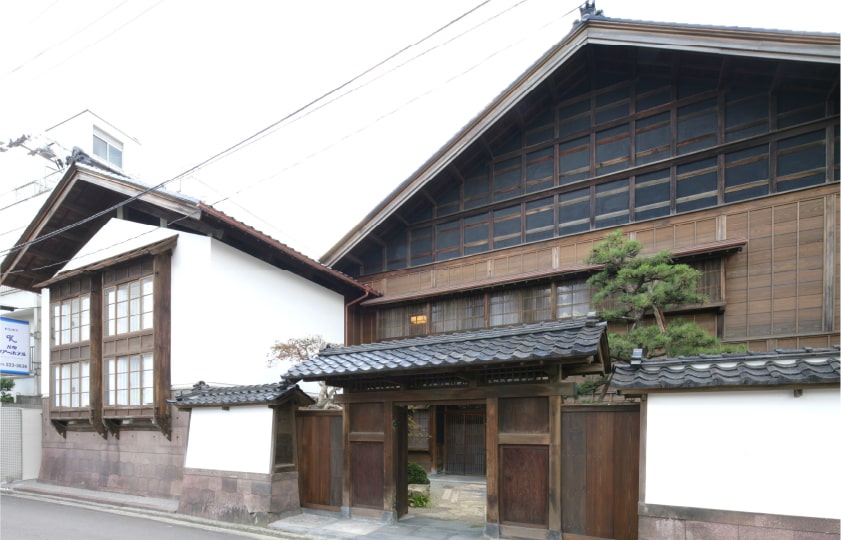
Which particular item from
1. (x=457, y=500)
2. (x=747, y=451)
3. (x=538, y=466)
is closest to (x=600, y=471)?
(x=538, y=466)

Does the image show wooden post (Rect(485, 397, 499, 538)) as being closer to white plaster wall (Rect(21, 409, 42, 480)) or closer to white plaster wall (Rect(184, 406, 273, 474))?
white plaster wall (Rect(184, 406, 273, 474))

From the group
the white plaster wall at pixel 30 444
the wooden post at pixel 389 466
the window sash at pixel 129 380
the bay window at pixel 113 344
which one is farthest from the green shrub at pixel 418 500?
the white plaster wall at pixel 30 444

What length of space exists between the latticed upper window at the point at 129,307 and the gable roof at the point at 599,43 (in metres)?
6.06

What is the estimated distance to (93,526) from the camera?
11.2 metres

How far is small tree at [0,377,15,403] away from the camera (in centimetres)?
2027

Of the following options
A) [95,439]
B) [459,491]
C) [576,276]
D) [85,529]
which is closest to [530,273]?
[576,276]

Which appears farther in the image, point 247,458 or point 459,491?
point 459,491

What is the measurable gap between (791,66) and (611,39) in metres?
4.34

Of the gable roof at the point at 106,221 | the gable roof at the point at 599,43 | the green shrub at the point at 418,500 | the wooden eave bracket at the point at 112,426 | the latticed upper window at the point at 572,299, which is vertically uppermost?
the gable roof at the point at 599,43

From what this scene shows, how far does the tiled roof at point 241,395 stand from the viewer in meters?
10.8

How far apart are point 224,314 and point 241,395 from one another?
3627 millimetres

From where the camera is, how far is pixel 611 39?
1362cm

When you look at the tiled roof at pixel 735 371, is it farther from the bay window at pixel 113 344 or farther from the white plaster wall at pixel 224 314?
the bay window at pixel 113 344

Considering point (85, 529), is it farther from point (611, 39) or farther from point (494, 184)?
point (611, 39)
